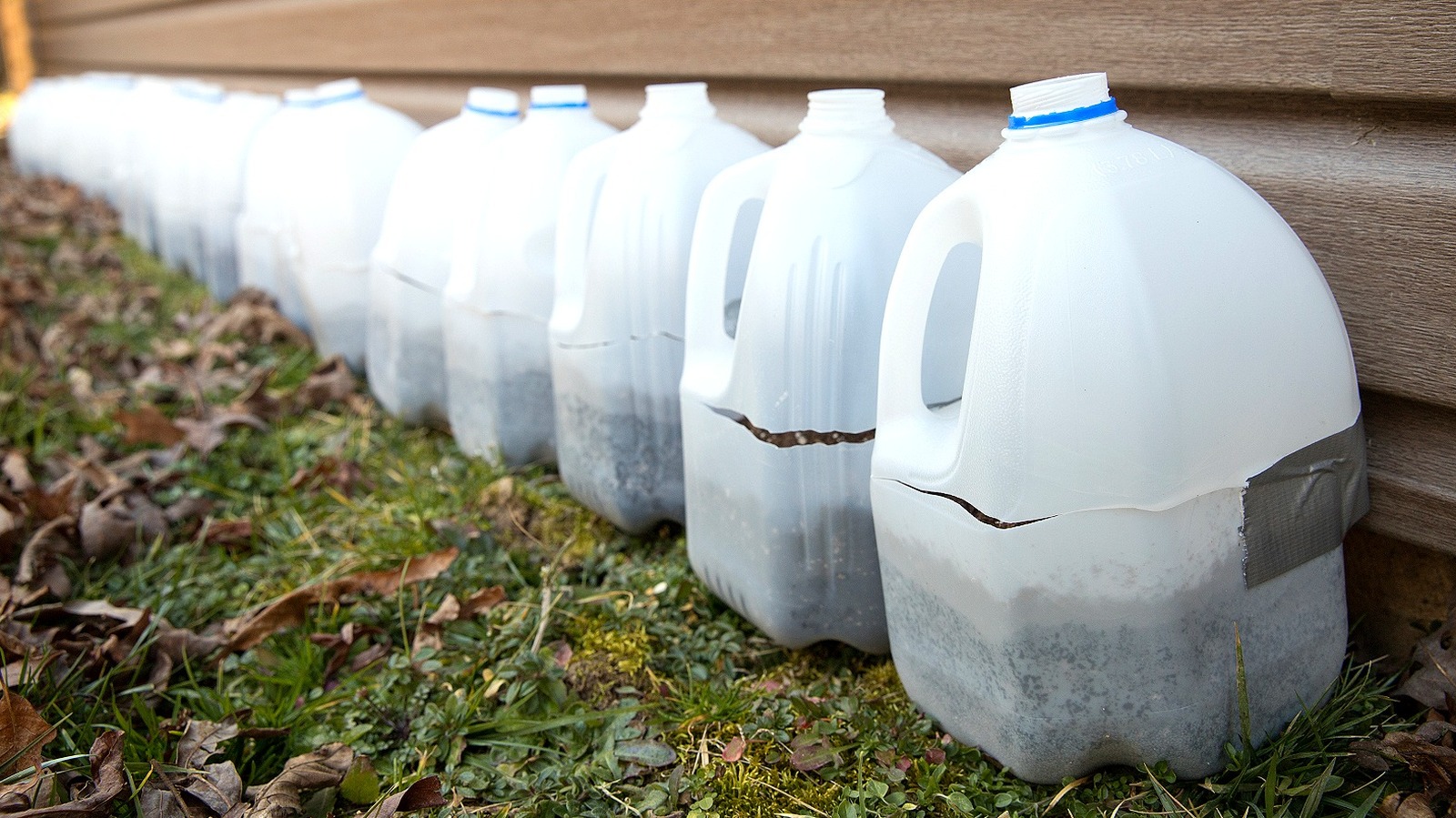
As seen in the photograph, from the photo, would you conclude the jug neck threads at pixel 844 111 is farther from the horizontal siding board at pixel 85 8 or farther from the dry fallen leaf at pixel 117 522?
the horizontal siding board at pixel 85 8

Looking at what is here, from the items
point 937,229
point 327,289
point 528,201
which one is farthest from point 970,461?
point 327,289

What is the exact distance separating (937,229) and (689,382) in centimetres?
52

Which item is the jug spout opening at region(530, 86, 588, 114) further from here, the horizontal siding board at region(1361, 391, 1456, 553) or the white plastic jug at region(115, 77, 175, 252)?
the white plastic jug at region(115, 77, 175, 252)

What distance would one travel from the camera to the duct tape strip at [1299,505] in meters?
1.30

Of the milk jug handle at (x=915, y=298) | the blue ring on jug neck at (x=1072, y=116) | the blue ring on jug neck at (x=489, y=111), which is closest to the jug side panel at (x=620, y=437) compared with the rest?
the milk jug handle at (x=915, y=298)

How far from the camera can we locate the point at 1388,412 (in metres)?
1.51

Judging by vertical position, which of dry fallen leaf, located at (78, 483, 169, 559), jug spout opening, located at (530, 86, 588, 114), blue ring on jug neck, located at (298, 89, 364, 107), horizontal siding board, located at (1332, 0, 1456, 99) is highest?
horizontal siding board, located at (1332, 0, 1456, 99)

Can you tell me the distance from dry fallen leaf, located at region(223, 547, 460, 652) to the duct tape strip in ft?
4.17

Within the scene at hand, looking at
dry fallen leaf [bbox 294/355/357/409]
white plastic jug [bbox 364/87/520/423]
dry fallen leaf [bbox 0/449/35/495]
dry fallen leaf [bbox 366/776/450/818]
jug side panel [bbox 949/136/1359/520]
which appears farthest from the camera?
dry fallen leaf [bbox 294/355/357/409]

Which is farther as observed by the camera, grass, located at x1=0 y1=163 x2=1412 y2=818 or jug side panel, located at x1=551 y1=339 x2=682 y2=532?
jug side panel, located at x1=551 y1=339 x2=682 y2=532

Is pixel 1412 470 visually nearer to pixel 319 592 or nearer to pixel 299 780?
pixel 299 780

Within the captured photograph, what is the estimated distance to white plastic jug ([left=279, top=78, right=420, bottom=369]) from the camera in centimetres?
294

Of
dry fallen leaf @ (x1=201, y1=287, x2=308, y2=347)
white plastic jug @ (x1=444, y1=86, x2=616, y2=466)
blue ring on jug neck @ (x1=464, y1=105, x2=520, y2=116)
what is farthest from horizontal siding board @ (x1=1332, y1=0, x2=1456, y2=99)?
dry fallen leaf @ (x1=201, y1=287, x2=308, y2=347)

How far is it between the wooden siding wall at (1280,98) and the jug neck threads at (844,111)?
0.32m
